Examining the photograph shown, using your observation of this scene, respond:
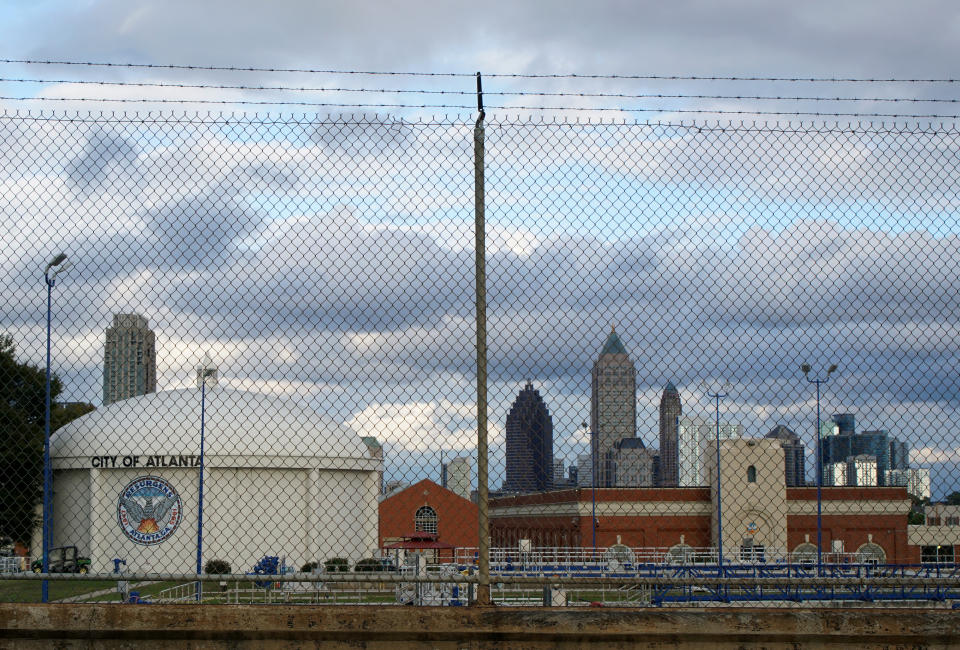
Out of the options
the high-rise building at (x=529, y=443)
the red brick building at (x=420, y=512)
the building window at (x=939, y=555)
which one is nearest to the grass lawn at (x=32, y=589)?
the high-rise building at (x=529, y=443)

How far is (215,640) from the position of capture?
6996 millimetres

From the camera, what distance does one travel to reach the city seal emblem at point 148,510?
3812 cm

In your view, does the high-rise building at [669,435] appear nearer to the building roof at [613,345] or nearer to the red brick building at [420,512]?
the building roof at [613,345]

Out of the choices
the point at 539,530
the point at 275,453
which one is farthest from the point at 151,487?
the point at 539,530

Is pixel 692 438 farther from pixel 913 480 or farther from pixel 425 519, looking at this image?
pixel 425 519

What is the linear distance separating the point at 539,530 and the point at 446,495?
26.0 m

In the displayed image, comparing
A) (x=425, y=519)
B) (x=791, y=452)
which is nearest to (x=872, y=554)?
(x=791, y=452)

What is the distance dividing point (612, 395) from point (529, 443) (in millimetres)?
722

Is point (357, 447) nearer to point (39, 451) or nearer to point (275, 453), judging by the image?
point (275, 453)

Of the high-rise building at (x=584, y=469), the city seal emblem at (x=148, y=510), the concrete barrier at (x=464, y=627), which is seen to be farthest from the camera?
the city seal emblem at (x=148, y=510)

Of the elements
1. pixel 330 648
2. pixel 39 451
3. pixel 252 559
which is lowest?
pixel 252 559

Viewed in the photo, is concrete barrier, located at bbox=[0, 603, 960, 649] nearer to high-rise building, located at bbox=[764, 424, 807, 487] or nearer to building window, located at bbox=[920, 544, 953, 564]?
high-rise building, located at bbox=[764, 424, 807, 487]

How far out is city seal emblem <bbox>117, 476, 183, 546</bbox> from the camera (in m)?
38.1

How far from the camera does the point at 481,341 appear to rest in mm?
7348
